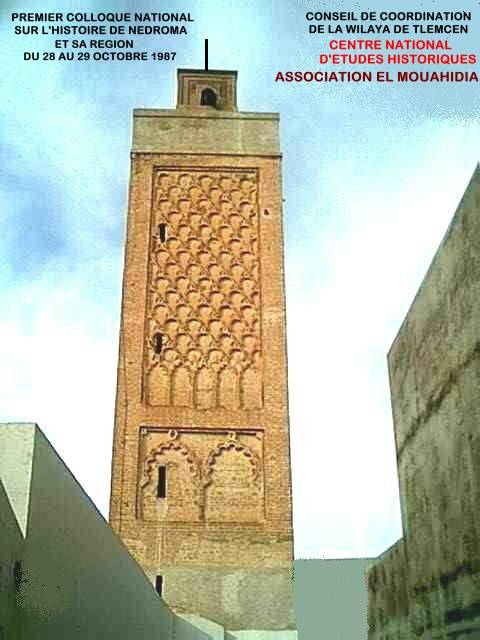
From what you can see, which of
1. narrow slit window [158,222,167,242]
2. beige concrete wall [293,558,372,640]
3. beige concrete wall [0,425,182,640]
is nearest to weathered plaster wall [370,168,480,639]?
beige concrete wall [0,425,182,640]

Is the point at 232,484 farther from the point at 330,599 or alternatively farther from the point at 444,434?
the point at 330,599

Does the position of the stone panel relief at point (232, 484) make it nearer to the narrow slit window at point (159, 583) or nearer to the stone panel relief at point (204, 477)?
the stone panel relief at point (204, 477)

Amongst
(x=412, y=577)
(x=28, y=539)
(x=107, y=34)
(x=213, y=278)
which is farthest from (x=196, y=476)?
(x=28, y=539)

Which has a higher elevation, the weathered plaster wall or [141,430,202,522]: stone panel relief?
[141,430,202,522]: stone panel relief

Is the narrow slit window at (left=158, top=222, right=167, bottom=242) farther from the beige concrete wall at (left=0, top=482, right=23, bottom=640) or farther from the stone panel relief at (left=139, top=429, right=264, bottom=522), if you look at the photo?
the beige concrete wall at (left=0, top=482, right=23, bottom=640)

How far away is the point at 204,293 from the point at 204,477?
223 cm

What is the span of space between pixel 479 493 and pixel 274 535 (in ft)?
19.5

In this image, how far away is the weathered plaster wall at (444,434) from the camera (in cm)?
212

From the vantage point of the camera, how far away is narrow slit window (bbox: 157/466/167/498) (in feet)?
26.0

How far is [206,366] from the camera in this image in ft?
28.2

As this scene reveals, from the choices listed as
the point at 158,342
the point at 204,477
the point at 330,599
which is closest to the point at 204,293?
the point at 158,342

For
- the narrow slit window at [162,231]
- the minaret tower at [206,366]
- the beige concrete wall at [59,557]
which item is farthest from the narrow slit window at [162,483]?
the beige concrete wall at [59,557]

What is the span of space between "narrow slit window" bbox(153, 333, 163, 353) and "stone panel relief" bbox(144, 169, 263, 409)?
0.04ft

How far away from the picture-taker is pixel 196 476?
26.2 feet
